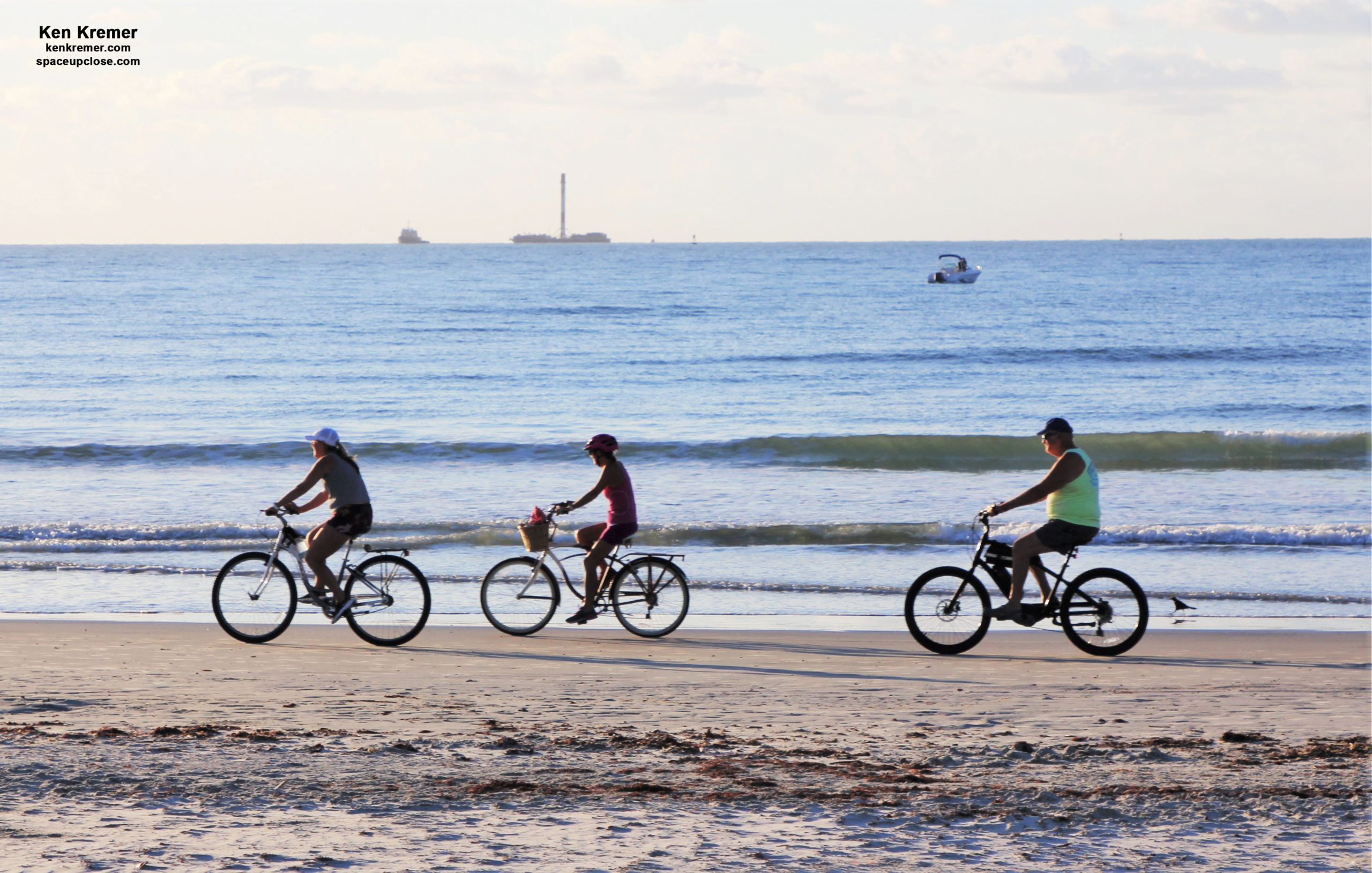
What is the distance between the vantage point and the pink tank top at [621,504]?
32.9 feet

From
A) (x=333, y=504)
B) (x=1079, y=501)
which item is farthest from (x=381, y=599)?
(x=1079, y=501)

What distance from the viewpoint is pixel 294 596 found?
10.0 metres

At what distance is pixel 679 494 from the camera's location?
19.7m

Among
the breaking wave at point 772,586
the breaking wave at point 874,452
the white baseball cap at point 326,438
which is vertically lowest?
the breaking wave at point 772,586

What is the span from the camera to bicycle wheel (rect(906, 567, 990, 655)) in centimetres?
964

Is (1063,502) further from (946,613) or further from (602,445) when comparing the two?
(602,445)

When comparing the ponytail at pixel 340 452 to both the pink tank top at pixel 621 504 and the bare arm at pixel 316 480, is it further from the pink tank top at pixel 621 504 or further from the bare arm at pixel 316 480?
the pink tank top at pixel 621 504

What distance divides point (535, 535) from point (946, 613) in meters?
3.25

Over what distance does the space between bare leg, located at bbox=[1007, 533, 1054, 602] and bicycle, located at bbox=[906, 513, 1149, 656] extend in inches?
2.3

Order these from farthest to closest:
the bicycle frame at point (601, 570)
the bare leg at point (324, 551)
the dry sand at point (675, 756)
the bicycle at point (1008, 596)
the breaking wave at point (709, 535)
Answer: the breaking wave at point (709, 535)
the bicycle frame at point (601, 570)
the bare leg at point (324, 551)
the bicycle at point (1008, 596)
the dry sand at point (675, 756)

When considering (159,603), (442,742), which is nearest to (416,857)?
(442,742)

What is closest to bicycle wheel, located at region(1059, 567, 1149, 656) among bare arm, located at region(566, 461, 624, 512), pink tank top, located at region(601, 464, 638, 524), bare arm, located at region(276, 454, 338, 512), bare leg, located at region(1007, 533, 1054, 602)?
bare leg, located at region(1007, 533, 1054, 602)

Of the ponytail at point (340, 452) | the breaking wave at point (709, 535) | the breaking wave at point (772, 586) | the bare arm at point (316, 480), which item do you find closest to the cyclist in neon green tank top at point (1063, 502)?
the breaking wave at point (772, 586)

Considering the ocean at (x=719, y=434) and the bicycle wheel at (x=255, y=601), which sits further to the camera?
the ocean at (x=719, y=434)
